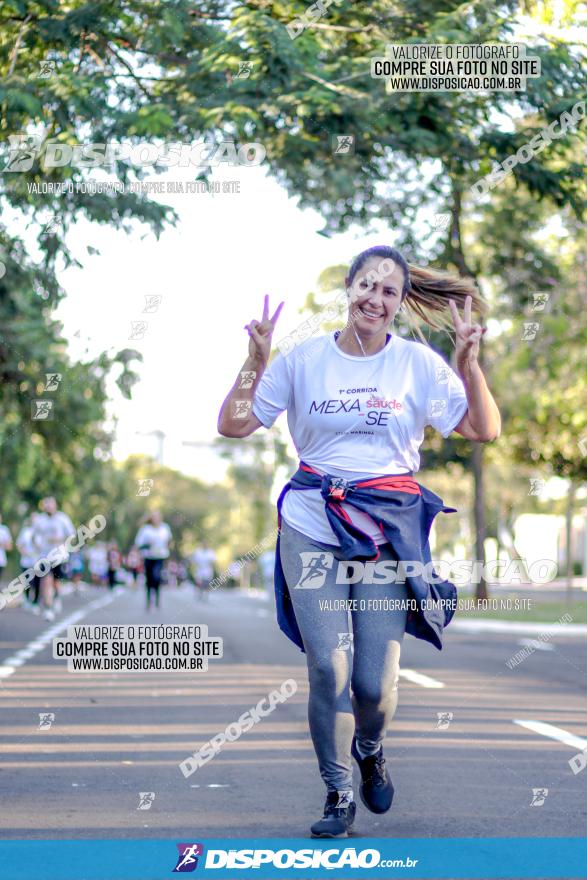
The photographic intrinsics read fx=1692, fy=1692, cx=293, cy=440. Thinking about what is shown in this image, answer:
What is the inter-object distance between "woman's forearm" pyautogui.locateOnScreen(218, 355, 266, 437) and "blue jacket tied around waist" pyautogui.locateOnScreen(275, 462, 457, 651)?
0.24 m

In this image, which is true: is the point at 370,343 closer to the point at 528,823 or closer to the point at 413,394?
the point at 413,394

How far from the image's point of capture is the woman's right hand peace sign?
539 cm

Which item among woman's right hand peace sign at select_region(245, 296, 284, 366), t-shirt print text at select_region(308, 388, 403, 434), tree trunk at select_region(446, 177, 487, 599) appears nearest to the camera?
woman's right hand peace sign at select_region(245, 296, 284, 366)

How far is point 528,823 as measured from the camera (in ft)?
19.5

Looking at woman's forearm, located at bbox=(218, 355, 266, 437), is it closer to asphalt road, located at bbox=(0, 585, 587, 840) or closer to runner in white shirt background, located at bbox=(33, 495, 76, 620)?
asphalt road, located at bbox=(0, 585, 587, 840)

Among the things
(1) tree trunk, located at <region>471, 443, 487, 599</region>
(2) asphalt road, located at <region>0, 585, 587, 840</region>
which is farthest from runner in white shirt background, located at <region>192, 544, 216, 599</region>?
(2) asphalt road, located at <region>0, 585, 587, 840</region>

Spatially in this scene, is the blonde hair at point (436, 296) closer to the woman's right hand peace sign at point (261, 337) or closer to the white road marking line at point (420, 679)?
the woman's right hand peace sign at point (261, 337)

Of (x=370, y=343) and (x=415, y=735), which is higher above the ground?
(x=370, y=343)

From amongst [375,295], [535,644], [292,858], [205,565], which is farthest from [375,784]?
[205,565]

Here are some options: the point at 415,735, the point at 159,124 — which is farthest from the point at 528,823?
the point at 159,124

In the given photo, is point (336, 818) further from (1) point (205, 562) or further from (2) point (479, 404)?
(1) point (205, 562)

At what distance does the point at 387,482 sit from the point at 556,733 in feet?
13.0

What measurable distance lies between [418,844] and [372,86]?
7990 mm

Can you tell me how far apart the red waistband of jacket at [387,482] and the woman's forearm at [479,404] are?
29cm
